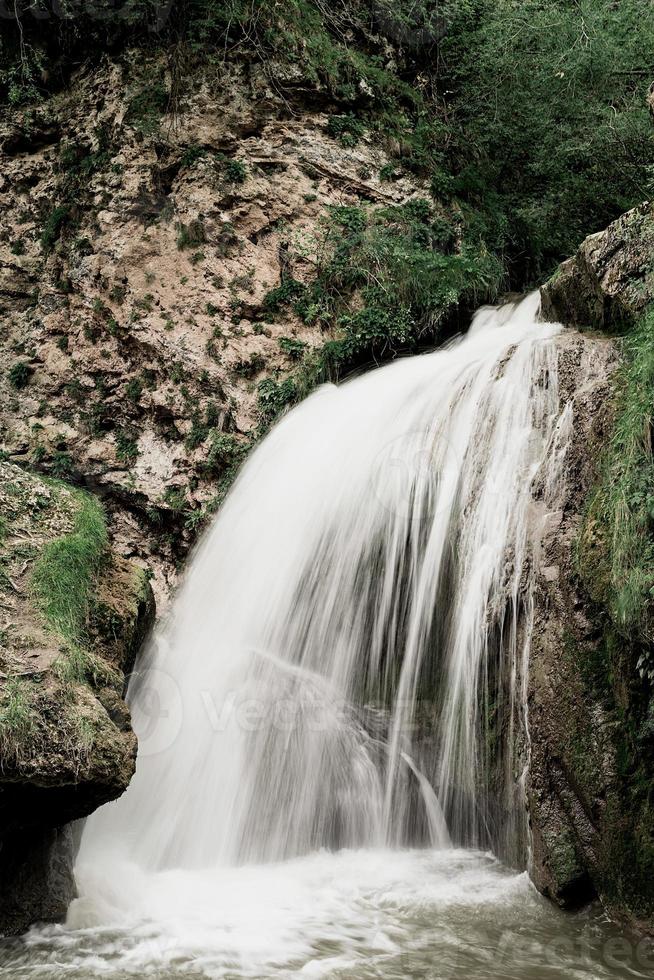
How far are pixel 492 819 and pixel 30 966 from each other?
266 cm

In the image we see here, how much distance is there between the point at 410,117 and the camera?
11781 millimetres

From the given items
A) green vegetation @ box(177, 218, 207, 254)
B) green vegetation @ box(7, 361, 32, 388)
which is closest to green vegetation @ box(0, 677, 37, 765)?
green vegetation @ box(7, 361, 32, 388)

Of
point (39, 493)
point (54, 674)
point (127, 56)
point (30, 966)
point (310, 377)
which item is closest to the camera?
point (30, 966)

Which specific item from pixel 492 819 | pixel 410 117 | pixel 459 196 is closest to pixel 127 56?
pixel 410 117

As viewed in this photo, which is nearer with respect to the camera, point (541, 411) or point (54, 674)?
point (54, 674)

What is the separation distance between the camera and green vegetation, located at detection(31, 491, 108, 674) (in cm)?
455

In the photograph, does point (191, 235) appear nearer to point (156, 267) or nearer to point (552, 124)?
point (156, 267)

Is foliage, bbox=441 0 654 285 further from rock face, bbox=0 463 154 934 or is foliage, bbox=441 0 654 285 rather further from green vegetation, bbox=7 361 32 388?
rock face, bbox=0 463 154 934

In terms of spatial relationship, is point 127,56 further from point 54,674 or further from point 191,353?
point 54,674

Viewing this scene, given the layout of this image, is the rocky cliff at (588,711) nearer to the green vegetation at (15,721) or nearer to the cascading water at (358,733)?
the cascading water at (358,733)

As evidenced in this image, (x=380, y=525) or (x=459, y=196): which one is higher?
(x=459, y=196)

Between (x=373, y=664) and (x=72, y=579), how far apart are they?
221 cm

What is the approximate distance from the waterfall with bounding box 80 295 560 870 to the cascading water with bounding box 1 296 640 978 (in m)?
0.01

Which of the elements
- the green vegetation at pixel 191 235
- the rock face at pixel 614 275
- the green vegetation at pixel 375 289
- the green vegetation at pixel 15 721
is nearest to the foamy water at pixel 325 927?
the green vegetation at pixel 15 721
